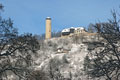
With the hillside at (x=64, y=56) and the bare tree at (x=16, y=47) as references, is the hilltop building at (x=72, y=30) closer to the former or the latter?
the hillside at (x=64, y=56)

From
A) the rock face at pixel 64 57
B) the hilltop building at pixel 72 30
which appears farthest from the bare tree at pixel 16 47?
the hilltop building at pixel 72 30

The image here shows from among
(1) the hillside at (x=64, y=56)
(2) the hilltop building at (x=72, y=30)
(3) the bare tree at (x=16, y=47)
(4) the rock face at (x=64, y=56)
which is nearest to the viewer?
(3) the bare tree at (x=16, y=47)

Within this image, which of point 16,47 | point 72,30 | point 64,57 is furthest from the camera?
point 72,30

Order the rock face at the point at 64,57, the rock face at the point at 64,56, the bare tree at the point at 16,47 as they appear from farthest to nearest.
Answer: the rock face at the point at 64,57 → the rock face at the point at 64,56 → the bare tree at the point at 16,47

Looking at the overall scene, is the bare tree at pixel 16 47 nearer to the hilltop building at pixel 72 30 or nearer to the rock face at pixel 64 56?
the rock face at pixel 64 56

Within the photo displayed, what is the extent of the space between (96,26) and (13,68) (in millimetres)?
5292

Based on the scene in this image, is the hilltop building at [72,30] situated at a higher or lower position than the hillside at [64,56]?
higher

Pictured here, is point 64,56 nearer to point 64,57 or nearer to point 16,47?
point 64,57

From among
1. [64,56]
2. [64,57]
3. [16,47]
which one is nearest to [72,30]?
[64,56]

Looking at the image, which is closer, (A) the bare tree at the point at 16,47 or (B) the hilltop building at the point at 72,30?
(A) the bare tree at the point at 16,47

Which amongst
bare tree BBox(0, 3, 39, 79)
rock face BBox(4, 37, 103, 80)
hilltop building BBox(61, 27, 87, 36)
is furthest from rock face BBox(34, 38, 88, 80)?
bare tree BBox(0, 3, 39, 79)

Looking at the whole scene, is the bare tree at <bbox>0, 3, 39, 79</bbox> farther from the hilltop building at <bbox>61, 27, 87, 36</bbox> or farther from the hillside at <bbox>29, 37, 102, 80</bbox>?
the hilltop building at <bbox>61, 27, 87, 36</bbox>

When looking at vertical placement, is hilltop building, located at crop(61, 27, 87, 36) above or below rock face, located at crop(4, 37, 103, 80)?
above

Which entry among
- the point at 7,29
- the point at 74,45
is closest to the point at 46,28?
the point at 74,45
